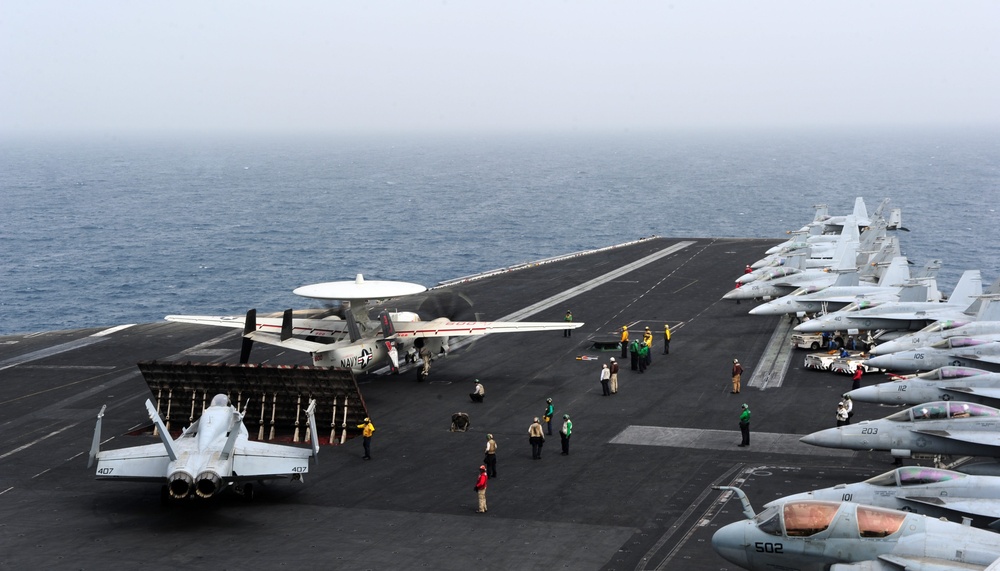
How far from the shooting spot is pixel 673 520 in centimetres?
2800

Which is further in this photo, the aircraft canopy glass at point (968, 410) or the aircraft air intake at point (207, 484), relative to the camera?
the aircraft canopy glass at point (968, 410)

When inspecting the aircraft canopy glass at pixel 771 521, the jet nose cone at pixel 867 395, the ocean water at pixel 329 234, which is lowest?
the ocean water at pixel 329 234

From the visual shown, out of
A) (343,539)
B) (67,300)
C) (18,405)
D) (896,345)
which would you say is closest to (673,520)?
(343,539)

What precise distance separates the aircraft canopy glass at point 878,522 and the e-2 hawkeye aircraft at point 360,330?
24.6m

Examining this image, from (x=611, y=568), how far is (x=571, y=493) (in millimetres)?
5842

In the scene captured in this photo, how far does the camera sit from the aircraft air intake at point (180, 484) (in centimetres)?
2706

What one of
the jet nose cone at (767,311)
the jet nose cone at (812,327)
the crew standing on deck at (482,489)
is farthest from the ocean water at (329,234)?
the crew standing on deck at (482,489)

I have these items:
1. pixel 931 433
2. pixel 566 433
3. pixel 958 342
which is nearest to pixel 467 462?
pixel 566 433

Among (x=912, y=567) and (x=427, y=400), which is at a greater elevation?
(x=912, y=567)

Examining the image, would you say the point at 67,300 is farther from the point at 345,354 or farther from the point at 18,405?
the point at 345,354

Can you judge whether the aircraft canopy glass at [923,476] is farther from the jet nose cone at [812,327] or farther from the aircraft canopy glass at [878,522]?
the jet nose cone at [812,327]

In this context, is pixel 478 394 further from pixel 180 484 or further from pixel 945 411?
pixel 945 411

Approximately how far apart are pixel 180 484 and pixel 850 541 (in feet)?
55.1

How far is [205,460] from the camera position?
2789cm
